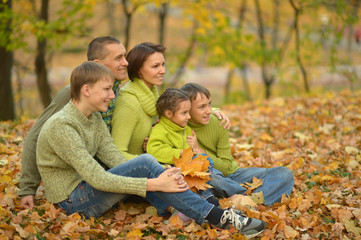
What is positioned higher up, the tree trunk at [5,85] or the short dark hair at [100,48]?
the short dark hair at [100,48]

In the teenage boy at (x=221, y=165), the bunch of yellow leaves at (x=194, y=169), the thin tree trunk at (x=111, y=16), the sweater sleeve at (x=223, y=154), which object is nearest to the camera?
the bunch of yellow leaves at (x=194, y=169)

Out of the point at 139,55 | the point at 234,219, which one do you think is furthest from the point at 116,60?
the point at 234,219

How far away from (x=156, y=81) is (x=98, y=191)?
1.29 meters

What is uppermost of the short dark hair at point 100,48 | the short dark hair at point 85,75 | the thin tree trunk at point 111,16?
the thin tree trunk at point 111,16

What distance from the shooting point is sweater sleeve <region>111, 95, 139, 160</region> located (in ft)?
11.6

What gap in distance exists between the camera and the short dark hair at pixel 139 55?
12.6ft

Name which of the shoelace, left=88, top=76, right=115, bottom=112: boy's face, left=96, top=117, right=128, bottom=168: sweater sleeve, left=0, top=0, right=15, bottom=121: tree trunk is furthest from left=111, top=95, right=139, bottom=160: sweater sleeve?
left=0, top=0, right=15, bottom=121: tree trunk

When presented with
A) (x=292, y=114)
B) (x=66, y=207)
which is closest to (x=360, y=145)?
(x=292, y=114)

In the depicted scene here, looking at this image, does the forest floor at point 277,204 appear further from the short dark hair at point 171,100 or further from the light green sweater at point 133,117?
the short dark hair at point 171,100

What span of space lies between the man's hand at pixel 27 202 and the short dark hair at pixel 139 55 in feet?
4.93

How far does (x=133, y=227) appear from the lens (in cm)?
312

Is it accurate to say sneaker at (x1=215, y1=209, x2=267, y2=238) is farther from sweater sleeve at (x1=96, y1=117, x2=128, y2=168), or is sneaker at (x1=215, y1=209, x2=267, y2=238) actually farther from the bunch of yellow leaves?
sweater sleeve at (x1=96, y1=117, x2=128, y2=168)

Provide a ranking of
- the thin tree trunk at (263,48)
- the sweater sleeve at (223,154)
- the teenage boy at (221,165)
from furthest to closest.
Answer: the thin tree trunk at (263,48)
the sweater sleeve at (223,154)
the teenage boy at (221,165)

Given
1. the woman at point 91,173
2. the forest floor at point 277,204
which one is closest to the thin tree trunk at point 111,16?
the forest floor at point 277,204
